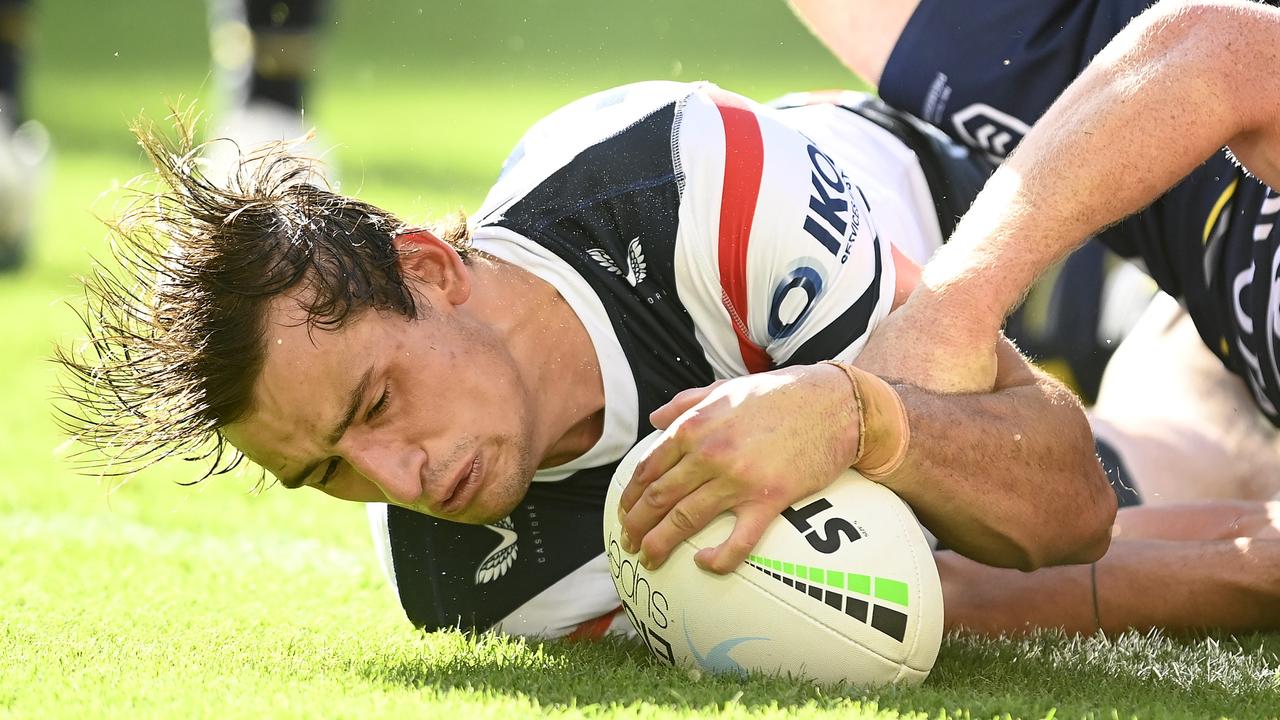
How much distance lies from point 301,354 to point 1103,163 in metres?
1.46

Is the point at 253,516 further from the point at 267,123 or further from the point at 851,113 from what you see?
the point at 267,123

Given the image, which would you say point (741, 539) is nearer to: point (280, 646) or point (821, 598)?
point (821, 598)

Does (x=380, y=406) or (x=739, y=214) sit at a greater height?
(x=739, y=214)

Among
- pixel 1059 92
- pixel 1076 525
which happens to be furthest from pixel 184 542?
pixel 1059 92

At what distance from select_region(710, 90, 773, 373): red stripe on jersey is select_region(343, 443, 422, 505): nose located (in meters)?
0.67

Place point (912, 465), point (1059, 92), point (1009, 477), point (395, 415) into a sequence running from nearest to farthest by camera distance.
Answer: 1. point (912, 465)
2. point (1009, 477)
3. point (395, 415)
4. point (1059, 92)

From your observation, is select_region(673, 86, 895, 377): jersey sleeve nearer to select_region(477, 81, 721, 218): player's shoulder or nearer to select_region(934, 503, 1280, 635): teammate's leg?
select_region(477, 81, 721, 218): player's shoulder

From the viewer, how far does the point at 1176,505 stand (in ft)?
10.6

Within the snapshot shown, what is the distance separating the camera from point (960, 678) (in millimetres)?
2488

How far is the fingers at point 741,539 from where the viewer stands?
7.50ft

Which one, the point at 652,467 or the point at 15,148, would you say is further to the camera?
the point at 15,148

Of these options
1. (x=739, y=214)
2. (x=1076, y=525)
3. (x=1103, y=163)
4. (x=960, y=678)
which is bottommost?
(x=960, y=678)

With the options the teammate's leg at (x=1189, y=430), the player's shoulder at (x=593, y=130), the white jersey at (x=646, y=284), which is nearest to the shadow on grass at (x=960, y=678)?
the white jersey at (x=646, y=284)

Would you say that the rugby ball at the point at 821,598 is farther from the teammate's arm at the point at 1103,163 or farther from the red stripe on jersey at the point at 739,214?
the red stripe on jersey at the point at 739,214
